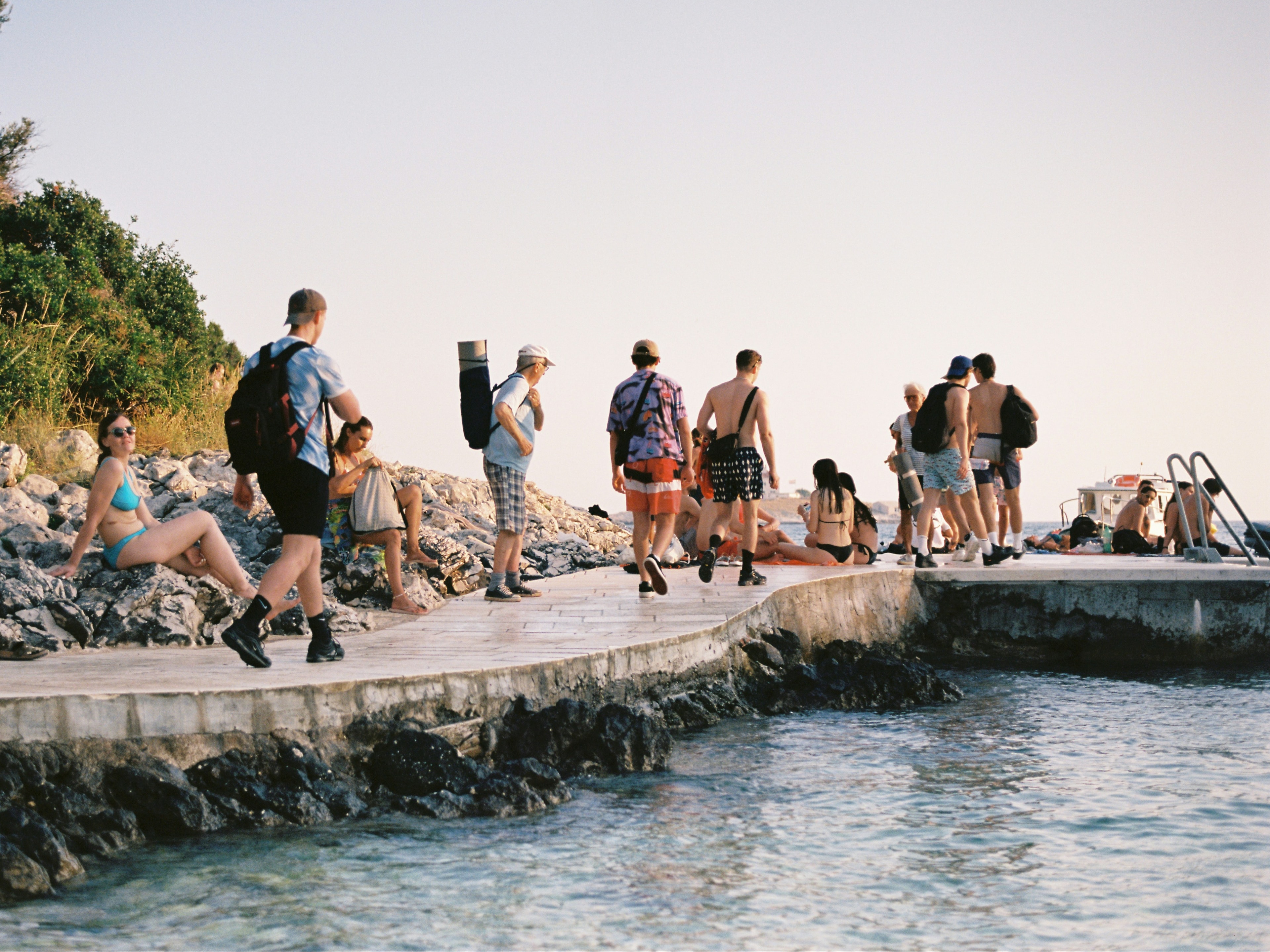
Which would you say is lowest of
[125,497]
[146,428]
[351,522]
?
[351,522]

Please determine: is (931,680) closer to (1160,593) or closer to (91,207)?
(1160,593)

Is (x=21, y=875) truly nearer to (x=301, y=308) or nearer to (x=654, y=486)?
(x=301, y=308)

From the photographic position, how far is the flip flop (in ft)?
21.2

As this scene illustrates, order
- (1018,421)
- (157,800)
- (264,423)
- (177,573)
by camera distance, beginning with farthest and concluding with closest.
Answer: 1. (1018,421)
2. (177,573)
3. (264,423)
4. (157,800)

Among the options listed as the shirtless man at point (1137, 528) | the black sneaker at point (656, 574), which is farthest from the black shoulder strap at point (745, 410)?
the shirtless man at point (1137, 528)

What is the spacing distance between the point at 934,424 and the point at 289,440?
7489 millimetres

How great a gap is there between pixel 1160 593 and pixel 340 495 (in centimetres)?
815

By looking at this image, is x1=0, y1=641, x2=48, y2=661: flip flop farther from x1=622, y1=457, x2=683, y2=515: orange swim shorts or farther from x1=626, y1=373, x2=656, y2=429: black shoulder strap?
x1=626, y1=373, x2=656, y2=429: black shoulder strap

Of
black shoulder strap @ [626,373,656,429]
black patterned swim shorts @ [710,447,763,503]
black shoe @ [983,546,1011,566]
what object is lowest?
black shoe @ [983,546,1011,566]

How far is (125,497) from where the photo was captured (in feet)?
24.0

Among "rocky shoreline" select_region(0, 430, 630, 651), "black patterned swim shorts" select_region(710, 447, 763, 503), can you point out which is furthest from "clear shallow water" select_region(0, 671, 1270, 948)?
"black patterned swim shorts" select_region(710, 447, 763, 503)

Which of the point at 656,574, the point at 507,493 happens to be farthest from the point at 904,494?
the point at 507,493

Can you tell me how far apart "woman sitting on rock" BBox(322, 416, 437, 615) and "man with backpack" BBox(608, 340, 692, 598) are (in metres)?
1.84

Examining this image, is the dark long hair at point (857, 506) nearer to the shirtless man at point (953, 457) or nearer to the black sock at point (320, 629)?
the shirtless man at point (953, 457)
